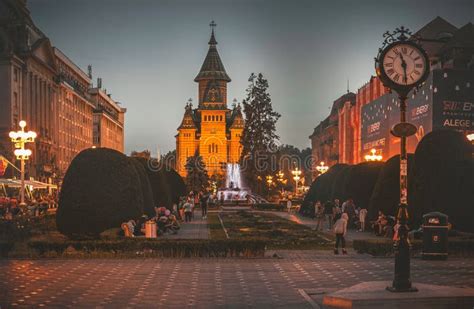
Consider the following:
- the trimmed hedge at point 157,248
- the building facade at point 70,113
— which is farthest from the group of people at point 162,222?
the building facade at point 70,113

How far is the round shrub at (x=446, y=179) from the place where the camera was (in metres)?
29.8

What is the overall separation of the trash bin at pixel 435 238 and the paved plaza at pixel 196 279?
0.38m

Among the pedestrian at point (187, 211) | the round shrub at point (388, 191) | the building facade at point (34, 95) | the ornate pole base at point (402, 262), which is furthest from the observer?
the building facade at point (34, 95)

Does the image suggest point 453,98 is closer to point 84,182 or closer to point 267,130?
point 267,130

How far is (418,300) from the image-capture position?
12188 mm

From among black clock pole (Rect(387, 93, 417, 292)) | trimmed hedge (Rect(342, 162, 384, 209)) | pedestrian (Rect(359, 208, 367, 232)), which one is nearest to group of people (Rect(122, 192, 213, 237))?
pedestrian (Rect(359, 208, 367, 232))

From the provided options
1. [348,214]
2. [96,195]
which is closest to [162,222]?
[96,195]

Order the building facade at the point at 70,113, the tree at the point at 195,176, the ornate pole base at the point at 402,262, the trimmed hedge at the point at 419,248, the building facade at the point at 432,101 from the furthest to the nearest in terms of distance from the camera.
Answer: the tree at the point at 195,176, the building facade at the point at 70,113, the building facade at the point at 432,101, the trimmed hedge at the point at 419,248, the ornate pole base at the point at 402,262

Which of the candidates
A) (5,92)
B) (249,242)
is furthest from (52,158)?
(249,242)

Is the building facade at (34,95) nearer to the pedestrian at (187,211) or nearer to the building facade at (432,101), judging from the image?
the pedestrian at (187,211)

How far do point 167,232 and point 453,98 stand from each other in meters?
40.9

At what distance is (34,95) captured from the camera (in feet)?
305

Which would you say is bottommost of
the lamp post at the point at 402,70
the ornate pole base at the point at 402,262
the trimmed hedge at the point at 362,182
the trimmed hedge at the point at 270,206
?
the trimmed hedge at the point at 270,206

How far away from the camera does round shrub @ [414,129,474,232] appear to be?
29766 mm
